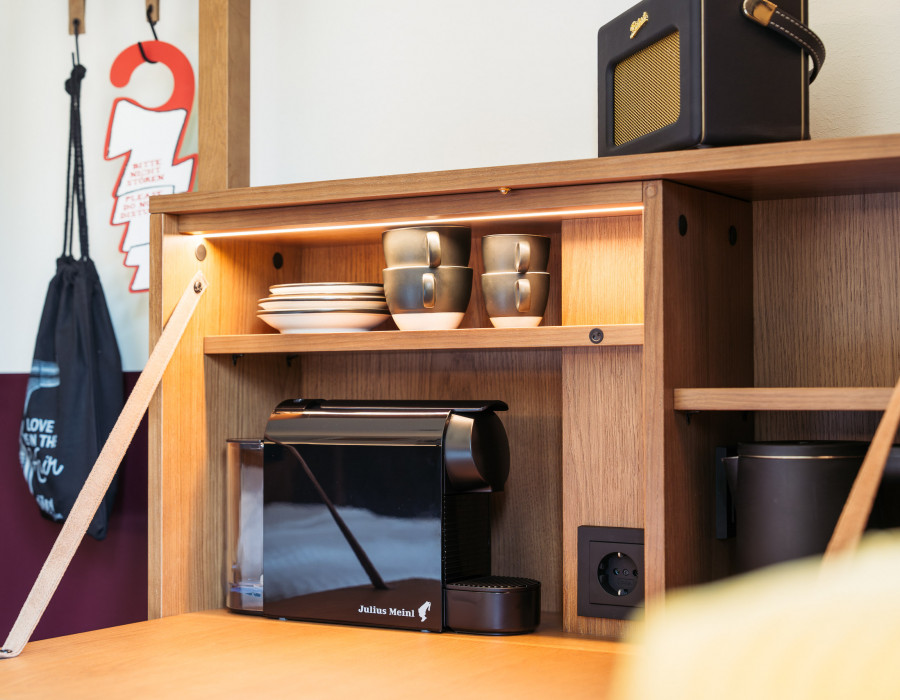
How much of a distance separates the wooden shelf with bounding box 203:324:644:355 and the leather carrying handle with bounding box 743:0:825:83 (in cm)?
37

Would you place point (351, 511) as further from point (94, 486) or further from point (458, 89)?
point (458, 89)

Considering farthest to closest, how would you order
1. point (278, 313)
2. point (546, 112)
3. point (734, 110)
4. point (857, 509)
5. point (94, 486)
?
point (546, 112) < point (278, 313) < point (94, 486) < point (734, 110) < point (857, 509)

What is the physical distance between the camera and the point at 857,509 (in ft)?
3.10

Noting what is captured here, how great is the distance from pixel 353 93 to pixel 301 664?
1029mm

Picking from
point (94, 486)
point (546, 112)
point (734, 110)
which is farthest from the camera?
point (546, 112)

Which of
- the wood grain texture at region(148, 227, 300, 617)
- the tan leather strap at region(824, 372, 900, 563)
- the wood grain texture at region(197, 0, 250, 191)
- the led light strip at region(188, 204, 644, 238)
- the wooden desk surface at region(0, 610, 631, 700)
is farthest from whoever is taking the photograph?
the wood grain texture at region(197, 0, 250, 191)

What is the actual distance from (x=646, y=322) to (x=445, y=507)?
36cm

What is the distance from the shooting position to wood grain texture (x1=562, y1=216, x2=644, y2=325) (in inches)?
50.4

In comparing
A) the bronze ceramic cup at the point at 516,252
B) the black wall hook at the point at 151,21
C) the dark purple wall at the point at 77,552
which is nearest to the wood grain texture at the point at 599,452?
the bronze ceramic cup at the point at 516,252

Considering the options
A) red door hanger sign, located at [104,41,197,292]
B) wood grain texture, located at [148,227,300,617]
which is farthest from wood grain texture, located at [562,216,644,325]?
red door hanger sign, located at [104,41,197,292]

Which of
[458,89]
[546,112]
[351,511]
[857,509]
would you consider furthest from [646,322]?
[458,89]

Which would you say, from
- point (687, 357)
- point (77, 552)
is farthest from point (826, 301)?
point (77, 552)

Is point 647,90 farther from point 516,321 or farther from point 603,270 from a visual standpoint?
point 516,321

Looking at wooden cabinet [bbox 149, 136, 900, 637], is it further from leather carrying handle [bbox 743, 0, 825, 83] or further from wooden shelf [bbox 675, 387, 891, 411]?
leather carrying handle [bbox 743, 0, 825, 83]
